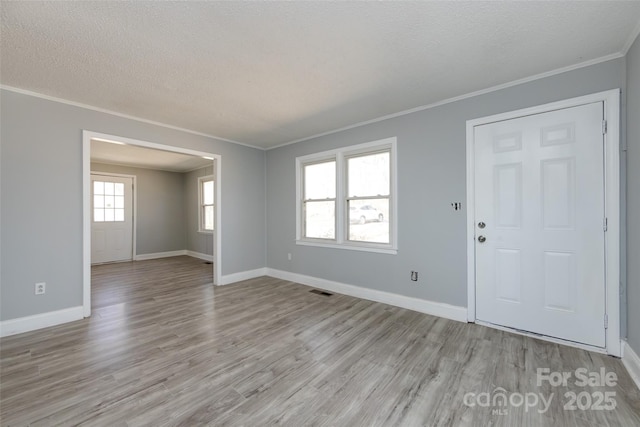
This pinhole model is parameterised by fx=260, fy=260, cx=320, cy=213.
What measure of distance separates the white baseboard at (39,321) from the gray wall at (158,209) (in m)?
4.40

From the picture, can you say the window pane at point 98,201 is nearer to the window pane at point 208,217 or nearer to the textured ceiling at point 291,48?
the window pane at point 208,217

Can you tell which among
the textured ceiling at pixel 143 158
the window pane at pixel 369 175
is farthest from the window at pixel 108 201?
the window pane at pixel 369 175

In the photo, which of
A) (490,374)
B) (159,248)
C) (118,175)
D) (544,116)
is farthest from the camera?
(159,248)

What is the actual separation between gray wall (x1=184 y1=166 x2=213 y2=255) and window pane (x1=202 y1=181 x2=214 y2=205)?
273 mm

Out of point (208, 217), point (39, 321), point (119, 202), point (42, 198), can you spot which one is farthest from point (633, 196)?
point (119, 202)

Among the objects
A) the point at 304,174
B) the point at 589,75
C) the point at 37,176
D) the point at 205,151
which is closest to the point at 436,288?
the point at 589,75

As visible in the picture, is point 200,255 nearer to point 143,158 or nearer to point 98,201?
point 98,201

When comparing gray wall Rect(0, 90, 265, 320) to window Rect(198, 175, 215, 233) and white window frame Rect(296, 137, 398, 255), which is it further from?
window Rect(198, 175, 215, 233)

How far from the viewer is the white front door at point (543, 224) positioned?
2277 mm

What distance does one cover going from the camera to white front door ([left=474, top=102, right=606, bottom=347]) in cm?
228

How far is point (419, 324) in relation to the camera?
2889 millimetres

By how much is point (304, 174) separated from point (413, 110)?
211 centimetres

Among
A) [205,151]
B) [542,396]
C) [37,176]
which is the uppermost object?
[205,151]

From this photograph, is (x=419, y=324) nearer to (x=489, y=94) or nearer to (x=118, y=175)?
(x=489, y=94)
